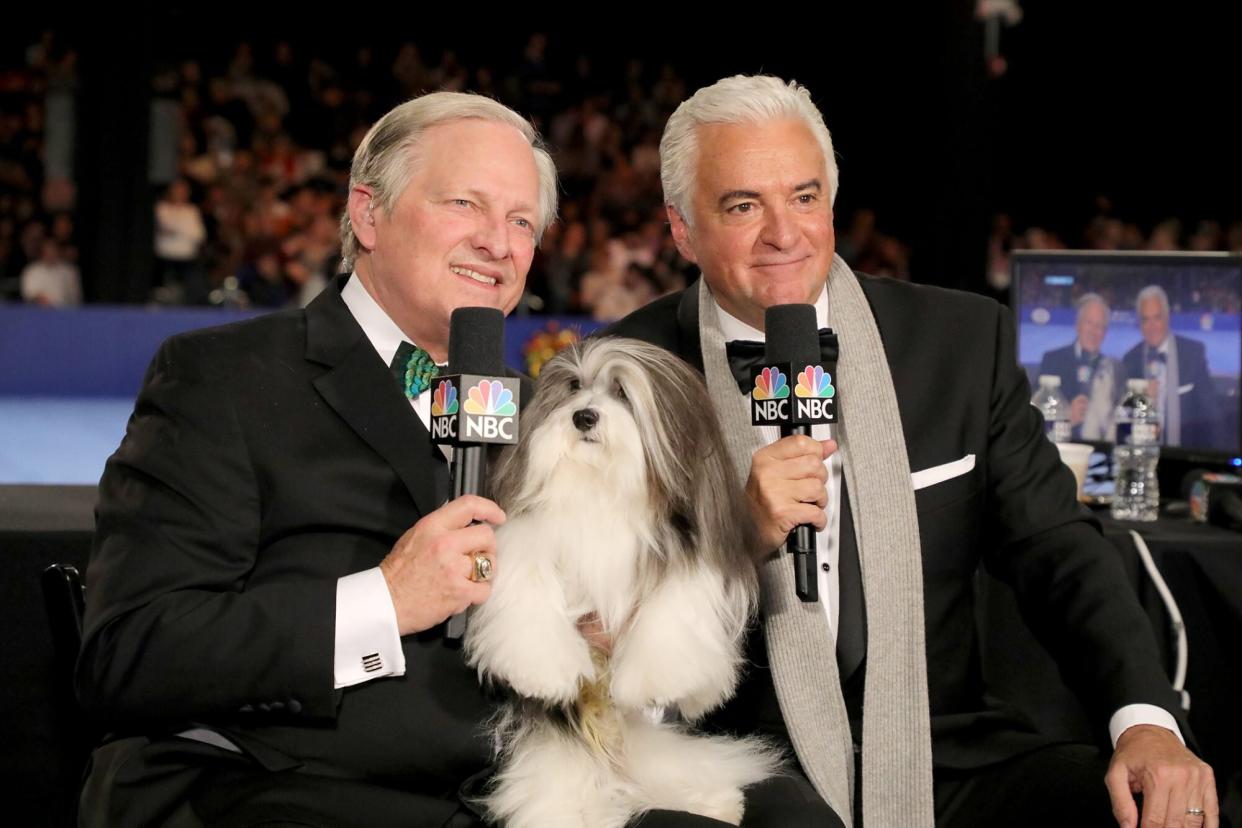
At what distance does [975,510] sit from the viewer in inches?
119

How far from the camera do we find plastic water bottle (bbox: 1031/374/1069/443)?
4211 mm

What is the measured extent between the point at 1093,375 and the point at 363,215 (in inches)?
91.8

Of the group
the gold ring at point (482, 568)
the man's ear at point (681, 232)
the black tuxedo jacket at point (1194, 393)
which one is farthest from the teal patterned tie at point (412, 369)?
the black tuxedo jacket at point (1194, 393)

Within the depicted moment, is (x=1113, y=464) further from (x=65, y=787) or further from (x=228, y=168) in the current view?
(x=228, y=168)

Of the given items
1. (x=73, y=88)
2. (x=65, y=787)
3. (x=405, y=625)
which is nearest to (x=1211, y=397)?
(x=405, y=625)

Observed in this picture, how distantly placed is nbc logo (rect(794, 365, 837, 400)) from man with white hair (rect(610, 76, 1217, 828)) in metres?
0.09

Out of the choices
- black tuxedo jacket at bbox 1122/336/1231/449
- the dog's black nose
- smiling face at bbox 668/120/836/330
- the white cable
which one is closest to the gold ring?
the dog's black nose

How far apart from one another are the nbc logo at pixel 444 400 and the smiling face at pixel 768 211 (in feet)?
3.29

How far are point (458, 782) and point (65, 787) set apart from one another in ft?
4.37

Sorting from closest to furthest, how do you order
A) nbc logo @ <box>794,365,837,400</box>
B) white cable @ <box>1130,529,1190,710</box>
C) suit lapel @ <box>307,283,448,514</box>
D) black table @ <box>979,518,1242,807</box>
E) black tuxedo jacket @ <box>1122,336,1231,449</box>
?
nbc logo @ <box>794,365,837,400</box> < suit lapel @ <box>307,283,448,514</box> < white cable @ <box>1130,529,1190,710</box> < black table @ <box>979,518,1242,807</box> < black tuxedo jacket @ <box>1122,336,1231,449</box>

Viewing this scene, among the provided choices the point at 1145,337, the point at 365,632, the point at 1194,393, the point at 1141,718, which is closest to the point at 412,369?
the point at 365,632

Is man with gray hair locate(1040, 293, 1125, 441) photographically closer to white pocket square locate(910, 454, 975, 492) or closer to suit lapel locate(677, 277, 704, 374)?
white pocket square locate(910, 454, 975, 492)

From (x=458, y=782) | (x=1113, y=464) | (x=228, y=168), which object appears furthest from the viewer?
(x=228, y=168)

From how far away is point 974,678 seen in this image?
9.99ft
